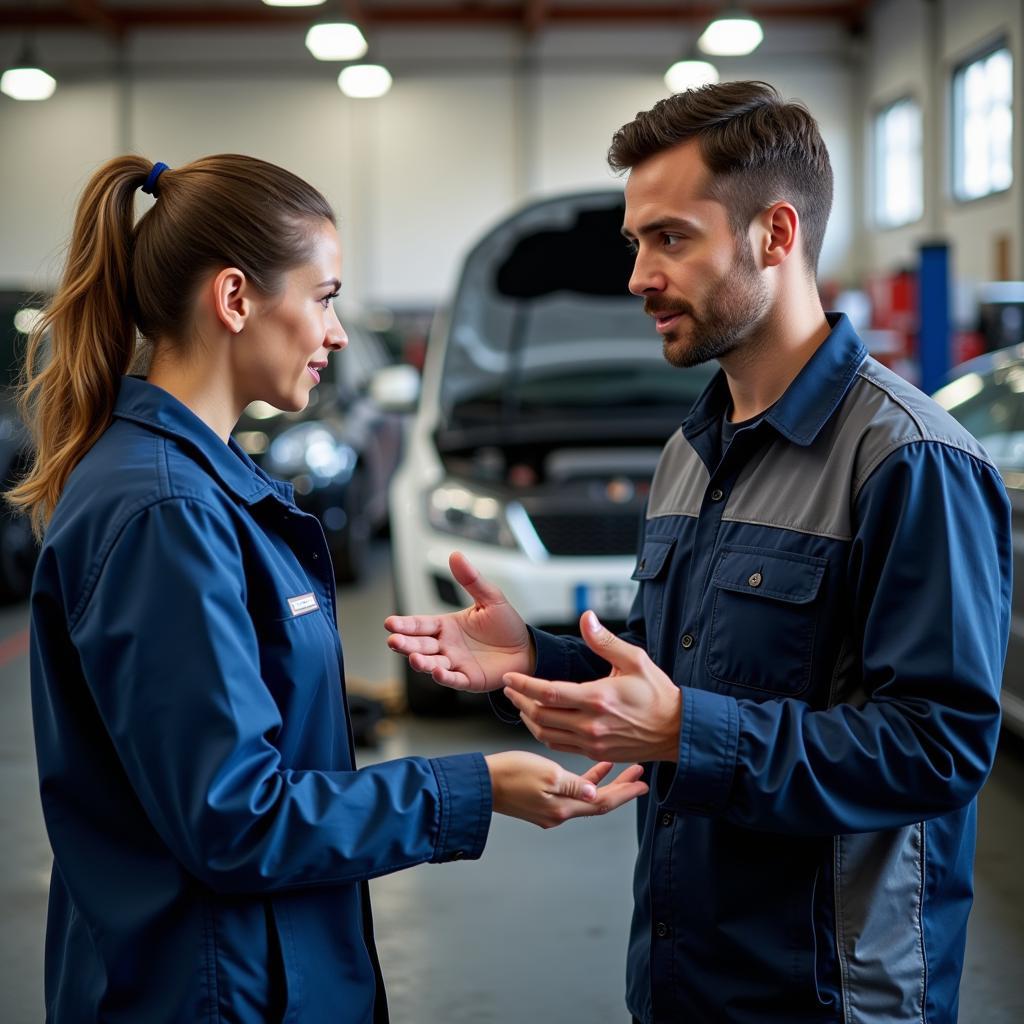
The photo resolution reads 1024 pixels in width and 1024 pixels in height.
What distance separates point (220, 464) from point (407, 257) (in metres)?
17.9

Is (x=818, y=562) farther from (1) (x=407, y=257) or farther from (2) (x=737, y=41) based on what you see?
(1) (x=407, y=257)

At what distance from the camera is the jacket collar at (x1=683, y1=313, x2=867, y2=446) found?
4.84 ft

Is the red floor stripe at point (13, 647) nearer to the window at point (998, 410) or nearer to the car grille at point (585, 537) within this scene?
the car grille at point (585, 537)

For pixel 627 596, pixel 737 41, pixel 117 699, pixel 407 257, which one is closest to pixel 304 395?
pixel 117 699

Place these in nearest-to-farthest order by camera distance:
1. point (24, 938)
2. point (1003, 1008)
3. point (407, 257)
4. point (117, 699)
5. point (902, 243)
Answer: point (117, 699) → point (1003, 1008) → point (24, 938) → point (902, 243) → point (407, 257)

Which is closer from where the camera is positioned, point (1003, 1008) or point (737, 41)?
point (1003, 1008)

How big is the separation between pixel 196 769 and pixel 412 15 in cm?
1868

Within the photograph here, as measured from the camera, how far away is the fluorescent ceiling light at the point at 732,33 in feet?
41.2

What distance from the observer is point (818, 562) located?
1.42m

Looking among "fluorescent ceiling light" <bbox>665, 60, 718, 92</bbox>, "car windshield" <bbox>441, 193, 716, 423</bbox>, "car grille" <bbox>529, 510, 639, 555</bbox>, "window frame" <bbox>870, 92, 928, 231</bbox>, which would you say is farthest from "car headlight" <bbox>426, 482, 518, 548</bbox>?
"window frame" <bbox>870, 92, 928, 231</bbox>

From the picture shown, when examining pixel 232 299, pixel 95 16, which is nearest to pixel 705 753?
pixel 232 299

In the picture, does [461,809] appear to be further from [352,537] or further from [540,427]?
[352,537]

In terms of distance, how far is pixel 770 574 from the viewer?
1.47 meters

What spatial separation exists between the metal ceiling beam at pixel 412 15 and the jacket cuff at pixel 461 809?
1792 cm
